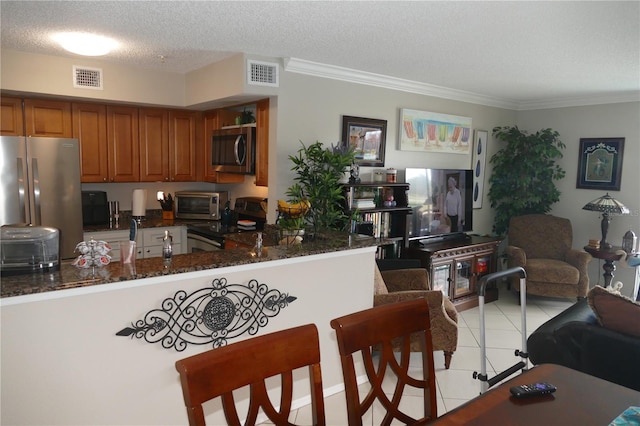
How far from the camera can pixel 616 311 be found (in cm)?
239

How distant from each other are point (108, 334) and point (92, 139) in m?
2.99

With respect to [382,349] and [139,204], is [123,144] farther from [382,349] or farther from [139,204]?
[382,349]

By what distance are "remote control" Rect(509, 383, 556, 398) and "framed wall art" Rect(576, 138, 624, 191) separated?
469 centimetres

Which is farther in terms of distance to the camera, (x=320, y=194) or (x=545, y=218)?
(x=545, y=218)

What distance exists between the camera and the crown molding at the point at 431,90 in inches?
157

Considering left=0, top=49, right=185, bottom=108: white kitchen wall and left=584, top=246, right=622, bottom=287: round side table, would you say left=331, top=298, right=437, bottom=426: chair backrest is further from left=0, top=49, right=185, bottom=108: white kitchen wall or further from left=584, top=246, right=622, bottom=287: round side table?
left=584, top=246, right=622, bottom=287: round side table

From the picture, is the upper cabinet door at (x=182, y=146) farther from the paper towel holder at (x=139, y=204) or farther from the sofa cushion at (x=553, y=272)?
the sofa cushion at (x=553, y=272)

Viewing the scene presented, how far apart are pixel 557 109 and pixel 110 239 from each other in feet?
18.1

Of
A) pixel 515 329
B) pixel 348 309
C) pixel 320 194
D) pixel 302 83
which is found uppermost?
pixel 302 83

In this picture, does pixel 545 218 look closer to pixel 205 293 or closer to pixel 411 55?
pixel 411 55

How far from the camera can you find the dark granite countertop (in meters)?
1.91

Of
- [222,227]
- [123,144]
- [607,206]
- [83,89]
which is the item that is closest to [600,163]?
[607,206]

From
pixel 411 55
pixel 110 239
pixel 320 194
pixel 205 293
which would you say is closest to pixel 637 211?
pixel 411 55

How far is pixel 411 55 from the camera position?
3580 mm
